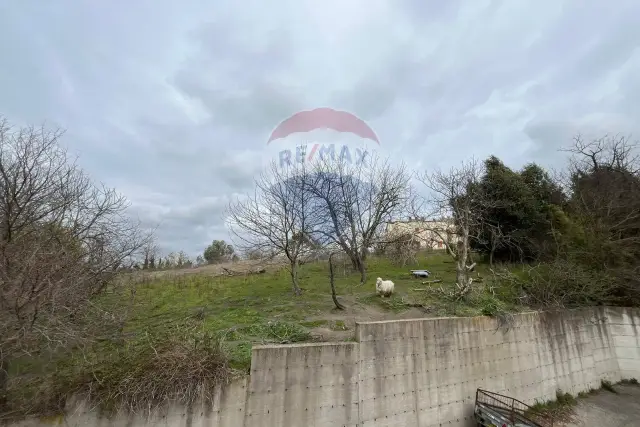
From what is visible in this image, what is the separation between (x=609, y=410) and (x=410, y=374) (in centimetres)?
710

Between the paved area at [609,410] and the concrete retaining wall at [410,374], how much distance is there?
0.44 m

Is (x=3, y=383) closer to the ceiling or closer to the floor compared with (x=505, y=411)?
closer to the ceiling

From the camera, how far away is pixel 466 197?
13.1 metres

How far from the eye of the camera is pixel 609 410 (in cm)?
935

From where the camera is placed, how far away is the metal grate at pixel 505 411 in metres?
6.88

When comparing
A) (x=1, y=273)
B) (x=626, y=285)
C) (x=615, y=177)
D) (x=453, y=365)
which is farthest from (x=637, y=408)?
(x=1, y=273)

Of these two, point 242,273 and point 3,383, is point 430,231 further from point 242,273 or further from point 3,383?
point 3,383

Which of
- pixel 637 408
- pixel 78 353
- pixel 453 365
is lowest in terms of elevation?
pixel 637 408

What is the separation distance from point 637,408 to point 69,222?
18.1 meters

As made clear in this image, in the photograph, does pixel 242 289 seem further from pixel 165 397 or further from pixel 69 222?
pixel 165 397

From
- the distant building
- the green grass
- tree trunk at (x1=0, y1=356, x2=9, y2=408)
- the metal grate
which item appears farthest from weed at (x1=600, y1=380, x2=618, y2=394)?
tree trunk at (x1=0, y1=356, x2=9, y2=408)

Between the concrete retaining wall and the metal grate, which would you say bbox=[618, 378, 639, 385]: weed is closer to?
the concrete retaining wall

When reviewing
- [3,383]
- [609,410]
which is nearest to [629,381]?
[609,410]

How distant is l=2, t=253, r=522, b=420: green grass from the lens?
520 centimetres
